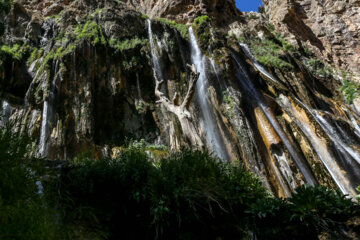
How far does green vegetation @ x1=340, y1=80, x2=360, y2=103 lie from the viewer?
20812 mm

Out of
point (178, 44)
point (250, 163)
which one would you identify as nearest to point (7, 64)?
point (178, 44)

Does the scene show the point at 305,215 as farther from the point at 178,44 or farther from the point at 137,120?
the point at 178,44

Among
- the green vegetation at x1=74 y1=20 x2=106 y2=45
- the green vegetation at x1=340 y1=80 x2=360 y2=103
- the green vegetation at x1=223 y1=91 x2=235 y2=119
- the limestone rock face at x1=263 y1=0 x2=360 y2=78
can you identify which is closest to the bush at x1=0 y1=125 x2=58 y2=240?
the green vegetation at x1=223 y1=91 x2=235 y2=119

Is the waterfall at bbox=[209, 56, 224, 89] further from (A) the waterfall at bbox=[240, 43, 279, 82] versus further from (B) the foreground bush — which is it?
(B) the foreground bush

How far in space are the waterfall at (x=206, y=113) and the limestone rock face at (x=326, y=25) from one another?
14.9 m

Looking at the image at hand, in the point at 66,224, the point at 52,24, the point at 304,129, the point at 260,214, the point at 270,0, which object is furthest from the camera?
the point at 270,0

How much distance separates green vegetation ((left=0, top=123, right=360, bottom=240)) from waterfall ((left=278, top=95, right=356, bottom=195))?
759 cm

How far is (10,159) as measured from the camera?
122 inches

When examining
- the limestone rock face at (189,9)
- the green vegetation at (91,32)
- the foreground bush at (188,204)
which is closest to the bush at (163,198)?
the foreground bush at (188,204)

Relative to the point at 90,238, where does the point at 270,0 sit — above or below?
above

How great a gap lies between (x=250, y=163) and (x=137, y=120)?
19.7 ft

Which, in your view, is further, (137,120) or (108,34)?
(108,34)

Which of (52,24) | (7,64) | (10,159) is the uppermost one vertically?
(52,24)

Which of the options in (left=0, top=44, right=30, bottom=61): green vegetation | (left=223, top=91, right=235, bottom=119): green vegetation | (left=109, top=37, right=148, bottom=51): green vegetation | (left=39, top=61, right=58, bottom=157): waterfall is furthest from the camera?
(left=109, top=37, right=148, bottom=51): green vegetation
